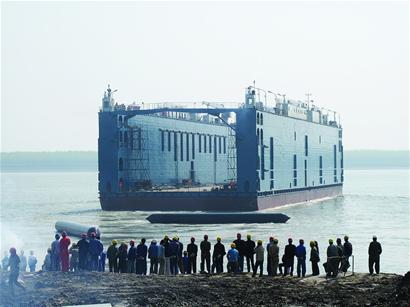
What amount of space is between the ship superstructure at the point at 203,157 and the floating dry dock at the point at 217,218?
24.2 feet

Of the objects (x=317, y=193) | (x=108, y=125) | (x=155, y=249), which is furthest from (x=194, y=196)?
(x=155, y=249)

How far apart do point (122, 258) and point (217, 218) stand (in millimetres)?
50474

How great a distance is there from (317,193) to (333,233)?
52.6 m

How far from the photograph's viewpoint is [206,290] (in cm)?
2536

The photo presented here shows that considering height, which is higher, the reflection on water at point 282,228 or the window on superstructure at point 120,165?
the window on superstructure at point 120,165

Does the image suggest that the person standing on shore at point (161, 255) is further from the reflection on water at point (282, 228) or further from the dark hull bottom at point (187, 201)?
the dark hull bottom at point (187, 201)

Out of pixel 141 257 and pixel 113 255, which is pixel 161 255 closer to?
pixel 141 257

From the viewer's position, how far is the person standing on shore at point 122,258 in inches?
1100

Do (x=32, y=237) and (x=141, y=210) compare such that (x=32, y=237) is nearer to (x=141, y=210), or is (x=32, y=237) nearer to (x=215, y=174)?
(x=141, y=210)

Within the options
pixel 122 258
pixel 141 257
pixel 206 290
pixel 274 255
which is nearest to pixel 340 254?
pixel 274 255

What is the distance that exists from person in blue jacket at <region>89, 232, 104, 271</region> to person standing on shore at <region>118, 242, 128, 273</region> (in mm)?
660

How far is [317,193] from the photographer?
116875 millimetres

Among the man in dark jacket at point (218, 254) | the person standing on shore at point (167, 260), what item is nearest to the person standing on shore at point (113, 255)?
the person standing on shore at point (167, 260)

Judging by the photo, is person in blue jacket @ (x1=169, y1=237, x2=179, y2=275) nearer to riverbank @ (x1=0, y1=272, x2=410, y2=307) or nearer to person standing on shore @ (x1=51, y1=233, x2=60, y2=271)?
riverbank @ (x1=0, y1=272, x2=410, y2=307)
